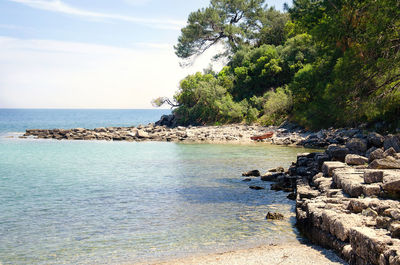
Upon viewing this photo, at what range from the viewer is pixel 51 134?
Result: 55.6 metres

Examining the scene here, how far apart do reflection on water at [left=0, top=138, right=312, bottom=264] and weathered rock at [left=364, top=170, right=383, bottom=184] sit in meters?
2.54

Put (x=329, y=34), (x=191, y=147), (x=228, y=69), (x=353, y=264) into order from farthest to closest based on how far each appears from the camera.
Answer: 1. (x=228, y=69)
2. (x=191, y=147)
3. (x=329, y=34)
4. (x=353, y=264)

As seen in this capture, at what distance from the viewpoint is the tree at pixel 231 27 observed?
62.0 metres

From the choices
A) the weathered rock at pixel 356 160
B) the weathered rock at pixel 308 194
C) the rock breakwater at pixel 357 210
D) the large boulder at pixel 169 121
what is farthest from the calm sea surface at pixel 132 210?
the large boulder at pixel 169 121

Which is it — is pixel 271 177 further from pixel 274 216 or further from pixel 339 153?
pixel 274 216

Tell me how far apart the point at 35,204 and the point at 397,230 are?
13.3 meters

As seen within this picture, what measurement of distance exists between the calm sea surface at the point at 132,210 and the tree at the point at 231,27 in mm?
37724

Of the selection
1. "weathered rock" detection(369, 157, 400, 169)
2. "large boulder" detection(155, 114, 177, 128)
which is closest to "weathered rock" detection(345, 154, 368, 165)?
"weathered rock" detection(369, 157, 400, 169)

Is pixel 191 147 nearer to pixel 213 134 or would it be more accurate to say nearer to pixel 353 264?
pixel 213 134

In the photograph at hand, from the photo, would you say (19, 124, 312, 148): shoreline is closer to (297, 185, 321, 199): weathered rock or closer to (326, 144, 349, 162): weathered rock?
(326, 144, 349, 162): weathered rock

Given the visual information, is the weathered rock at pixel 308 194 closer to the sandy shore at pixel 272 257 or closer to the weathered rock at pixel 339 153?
the sandy shore at pixel 272 257

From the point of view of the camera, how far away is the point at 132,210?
14781mm

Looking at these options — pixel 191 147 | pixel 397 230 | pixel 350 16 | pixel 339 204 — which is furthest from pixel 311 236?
pixel 191 147

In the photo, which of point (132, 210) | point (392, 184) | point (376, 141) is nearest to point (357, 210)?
point (392, 184)
